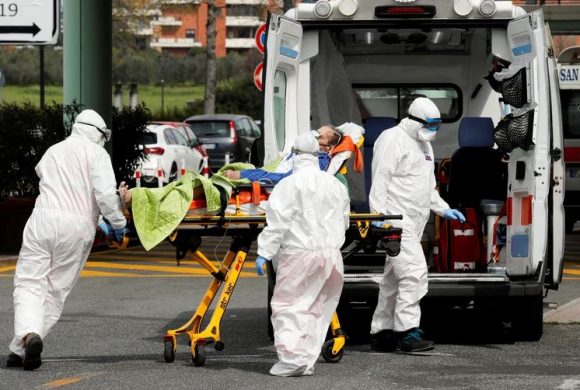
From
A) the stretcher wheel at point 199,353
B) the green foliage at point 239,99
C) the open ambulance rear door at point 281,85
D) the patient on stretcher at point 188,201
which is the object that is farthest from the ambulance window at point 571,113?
the green foliage at point 239,99

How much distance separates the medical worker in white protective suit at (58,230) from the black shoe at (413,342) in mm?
2198

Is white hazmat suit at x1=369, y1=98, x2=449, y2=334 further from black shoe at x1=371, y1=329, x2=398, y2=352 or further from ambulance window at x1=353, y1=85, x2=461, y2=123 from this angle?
ambulance window at x1=353, y1=85, x2=461, y2=123

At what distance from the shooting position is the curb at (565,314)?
13.9 metres

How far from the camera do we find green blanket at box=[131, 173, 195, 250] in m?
11.0

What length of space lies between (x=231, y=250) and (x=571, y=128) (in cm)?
1321

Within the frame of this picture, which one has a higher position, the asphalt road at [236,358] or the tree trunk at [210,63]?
the tree trunk at [210,63]

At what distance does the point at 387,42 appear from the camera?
51.8 ft

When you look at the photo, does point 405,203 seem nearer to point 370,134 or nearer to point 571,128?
point 370,134

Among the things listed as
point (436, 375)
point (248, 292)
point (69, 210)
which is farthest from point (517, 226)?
point (248, 292)

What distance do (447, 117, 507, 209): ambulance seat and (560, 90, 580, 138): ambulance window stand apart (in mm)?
10412

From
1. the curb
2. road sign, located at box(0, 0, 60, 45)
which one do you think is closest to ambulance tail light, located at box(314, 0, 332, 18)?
the curb

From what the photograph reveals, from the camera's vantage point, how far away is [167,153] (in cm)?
3209

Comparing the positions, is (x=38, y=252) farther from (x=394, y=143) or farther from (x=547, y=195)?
(x=547, y=195)

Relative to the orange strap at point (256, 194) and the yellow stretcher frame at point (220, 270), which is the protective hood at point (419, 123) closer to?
the yellow stretcher frame at point (220, 270)
